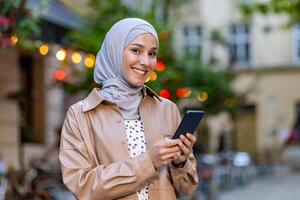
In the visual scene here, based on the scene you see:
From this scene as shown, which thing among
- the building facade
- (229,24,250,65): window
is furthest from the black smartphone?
(229,24,250,65): window

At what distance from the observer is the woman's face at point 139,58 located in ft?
8.84

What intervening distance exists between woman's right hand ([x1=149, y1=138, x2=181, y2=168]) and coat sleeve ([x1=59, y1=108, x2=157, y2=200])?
0.03 metres

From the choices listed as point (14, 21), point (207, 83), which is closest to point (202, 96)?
point (207, 83)

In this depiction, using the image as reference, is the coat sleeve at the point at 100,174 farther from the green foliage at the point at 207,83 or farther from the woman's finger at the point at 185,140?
the green foliage at the point at 207,83

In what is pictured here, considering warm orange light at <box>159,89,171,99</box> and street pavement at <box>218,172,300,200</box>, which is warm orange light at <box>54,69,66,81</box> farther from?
street pavement at <box>218,172,300,200</box>

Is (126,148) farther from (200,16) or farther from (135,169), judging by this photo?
(200,16)

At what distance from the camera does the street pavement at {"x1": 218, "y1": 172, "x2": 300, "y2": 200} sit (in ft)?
50.6

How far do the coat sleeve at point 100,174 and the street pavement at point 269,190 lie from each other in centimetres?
1237

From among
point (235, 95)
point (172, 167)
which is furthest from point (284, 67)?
point (172, 167)

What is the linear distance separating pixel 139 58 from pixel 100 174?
0.50m

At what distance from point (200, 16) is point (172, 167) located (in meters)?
29.5

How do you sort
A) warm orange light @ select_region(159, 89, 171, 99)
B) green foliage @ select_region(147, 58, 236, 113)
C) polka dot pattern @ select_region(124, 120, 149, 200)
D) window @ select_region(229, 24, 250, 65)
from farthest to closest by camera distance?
1. window @ select_region(229, 24, 250, 65)
2. green foliage @ select_region(147, 58, 236, 113)
3. warm orange light @ select_region(159, 89, 171, 99)
4. polka dot pattern @ select_region(124, 120, 149, 200)

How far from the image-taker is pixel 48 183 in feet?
31.2

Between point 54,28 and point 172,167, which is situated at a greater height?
point 54,28
